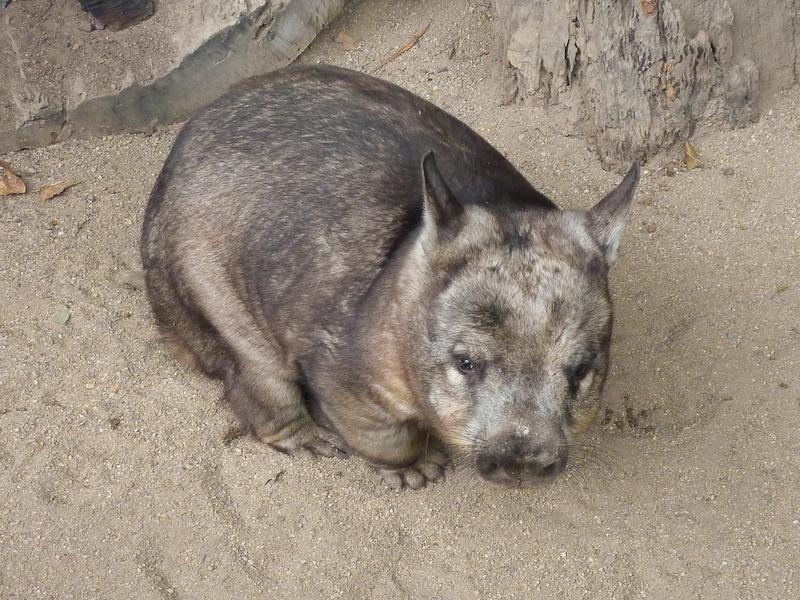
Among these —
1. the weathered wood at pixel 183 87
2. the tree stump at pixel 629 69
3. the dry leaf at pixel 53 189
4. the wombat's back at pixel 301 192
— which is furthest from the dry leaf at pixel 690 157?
the dry leaf at pixel 53 189

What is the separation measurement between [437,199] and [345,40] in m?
2.88

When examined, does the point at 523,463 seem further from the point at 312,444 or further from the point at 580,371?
the point at 312,444

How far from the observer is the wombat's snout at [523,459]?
325cm

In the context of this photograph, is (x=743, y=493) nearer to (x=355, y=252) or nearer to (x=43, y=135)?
(x=355, y=252)

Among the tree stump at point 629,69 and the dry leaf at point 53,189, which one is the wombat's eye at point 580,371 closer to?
the tree stump at point 629,69

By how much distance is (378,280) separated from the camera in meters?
3.75

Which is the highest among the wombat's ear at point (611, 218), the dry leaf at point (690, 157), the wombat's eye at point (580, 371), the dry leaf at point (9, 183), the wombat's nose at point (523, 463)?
the wombat's ear at point (611, 218)

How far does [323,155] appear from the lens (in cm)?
402

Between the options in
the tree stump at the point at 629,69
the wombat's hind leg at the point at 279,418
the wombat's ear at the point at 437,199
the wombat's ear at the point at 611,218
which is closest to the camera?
the wombat's ear at the point at 437,199

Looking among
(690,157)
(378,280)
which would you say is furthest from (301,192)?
(690,157)

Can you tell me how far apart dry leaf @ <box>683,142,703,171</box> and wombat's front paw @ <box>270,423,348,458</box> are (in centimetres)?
224

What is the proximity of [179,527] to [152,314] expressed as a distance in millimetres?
1159

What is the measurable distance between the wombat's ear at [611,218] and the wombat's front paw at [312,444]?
1.51 meters

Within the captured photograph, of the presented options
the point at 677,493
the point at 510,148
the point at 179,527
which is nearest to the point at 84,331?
the point at 179,527
